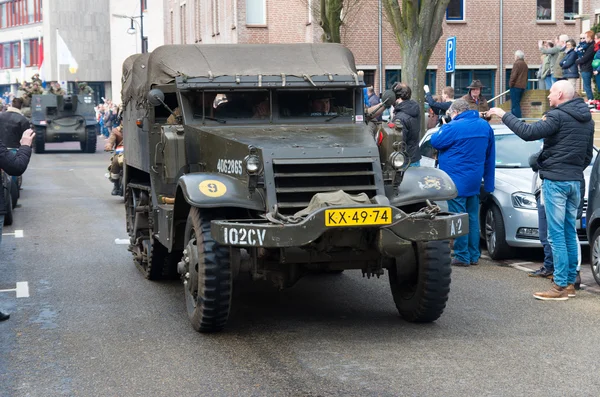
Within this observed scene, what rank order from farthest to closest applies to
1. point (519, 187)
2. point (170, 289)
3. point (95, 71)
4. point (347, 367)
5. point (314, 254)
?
point (95, 71), point (519, 187), point (170, 289), point (314, 254), point (347, 367)

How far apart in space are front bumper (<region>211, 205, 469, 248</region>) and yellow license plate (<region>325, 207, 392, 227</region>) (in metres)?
0.02

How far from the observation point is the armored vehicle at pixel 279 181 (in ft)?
24.9

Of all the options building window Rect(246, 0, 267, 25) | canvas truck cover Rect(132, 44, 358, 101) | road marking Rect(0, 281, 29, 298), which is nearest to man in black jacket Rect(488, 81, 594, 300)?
canvas truck cover Rect(132, 44, 358, 101)

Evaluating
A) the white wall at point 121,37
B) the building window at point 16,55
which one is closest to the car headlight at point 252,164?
the white wall at point 121,37

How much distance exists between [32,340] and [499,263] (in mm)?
5723

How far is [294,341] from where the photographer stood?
7809mm

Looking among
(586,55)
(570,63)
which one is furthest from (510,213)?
(570,63)

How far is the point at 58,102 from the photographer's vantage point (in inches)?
1403

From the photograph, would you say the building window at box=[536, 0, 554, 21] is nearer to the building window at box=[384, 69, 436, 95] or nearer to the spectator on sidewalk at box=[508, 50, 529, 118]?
the building window at box=[384, 69, 436, 95]

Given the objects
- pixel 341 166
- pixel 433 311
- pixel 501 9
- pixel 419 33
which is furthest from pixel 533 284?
pixel 501 9

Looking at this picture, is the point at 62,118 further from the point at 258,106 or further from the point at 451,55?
the point at 258,106

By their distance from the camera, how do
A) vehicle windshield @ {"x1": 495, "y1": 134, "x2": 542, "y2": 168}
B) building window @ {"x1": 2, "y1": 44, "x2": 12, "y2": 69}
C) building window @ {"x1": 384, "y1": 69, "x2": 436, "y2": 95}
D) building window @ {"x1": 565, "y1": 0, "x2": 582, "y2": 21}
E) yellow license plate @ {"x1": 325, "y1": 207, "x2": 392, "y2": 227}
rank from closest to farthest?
yellow license plate @ {"x1": 325, "y1": 207, "x2": 392, "y2": 227}
vehicle windshield @ {"x1": 495, "y1": 134, "x2": 542, "y2": 168}
building window @ {"x1": 384, "y1": 69, "x2": 436, "y2": 95}
building window @ {"x1": 565, "y1": 0, "x2": 582, "y2": 21}
building window @ {"x1": 2, "y1": 44, "x2": 12, "y2": 69}

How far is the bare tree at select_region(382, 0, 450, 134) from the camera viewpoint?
60.4ft

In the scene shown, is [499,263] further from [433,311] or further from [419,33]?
[419,33]
